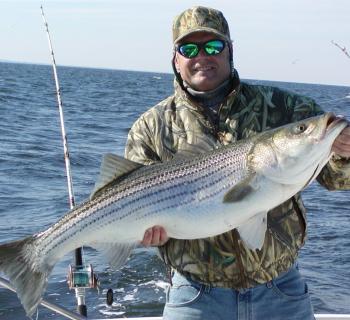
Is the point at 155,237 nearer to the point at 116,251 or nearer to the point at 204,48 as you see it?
the point at 116,251

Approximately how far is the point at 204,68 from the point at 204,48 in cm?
16

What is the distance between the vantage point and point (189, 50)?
4754 millimetres

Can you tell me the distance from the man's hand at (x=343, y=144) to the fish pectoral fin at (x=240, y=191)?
59 cm

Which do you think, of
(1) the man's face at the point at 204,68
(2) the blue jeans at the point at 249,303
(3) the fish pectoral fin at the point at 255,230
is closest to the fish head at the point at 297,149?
(3) the fish pectoral fin at the point at 255,230

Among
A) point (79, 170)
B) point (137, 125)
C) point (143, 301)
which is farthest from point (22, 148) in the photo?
point (137, 125)

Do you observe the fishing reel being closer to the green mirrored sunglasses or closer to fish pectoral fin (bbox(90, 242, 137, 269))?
fish pectoral fin (bbox(90, 242, 137, 269))

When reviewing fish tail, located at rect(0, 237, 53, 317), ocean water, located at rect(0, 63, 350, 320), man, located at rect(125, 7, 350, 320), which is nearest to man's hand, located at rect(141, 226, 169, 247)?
man, located at rect(125, 7, 350, 320)

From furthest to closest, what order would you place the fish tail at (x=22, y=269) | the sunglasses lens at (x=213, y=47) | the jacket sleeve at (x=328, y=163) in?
the sunglasses lens at (x=213, y=47)
the fish tail at (x=22, y=269)
the jacket sleeve at (x=328, y=163)

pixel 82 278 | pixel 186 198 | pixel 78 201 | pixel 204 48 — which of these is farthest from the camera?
pixel 78 201

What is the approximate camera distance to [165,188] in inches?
172

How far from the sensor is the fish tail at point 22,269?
4.45 meters

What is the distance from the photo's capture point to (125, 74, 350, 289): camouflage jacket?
14.3ft

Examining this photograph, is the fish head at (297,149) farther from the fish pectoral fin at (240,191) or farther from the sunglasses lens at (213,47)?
the sunglasses lens at (213,47)

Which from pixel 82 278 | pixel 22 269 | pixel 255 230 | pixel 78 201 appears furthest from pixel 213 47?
pixel 78 201
